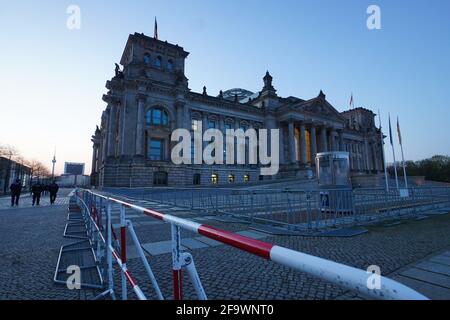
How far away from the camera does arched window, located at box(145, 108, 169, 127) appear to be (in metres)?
35.7

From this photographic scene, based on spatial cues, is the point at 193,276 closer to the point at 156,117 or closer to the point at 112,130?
the point at 156,117

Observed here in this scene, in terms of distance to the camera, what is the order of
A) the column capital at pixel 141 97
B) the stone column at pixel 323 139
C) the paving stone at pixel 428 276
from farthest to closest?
the stone column at pixel 323 139 → the column capital at pixel 141 97 → the paving stone at pixel 428 276

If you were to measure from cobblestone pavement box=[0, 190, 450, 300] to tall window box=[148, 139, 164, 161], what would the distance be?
2832 centimetres

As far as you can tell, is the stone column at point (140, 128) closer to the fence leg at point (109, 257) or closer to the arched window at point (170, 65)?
the arched window at point (170, 65)

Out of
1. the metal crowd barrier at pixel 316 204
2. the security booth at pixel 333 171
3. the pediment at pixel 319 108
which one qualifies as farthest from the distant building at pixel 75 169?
the pediment at pixel 319 108

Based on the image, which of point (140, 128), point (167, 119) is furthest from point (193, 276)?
point (167, 119)

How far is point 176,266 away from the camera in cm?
189

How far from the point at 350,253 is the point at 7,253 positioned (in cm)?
737

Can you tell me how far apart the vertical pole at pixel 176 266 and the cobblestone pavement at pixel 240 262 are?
1.54 meters

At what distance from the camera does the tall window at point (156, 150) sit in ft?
118

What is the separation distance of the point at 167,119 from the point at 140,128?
4.88 metres

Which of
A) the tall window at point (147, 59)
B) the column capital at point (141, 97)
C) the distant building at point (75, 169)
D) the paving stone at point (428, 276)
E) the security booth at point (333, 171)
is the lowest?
the paving stone at point (428, 276)
